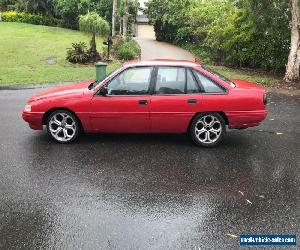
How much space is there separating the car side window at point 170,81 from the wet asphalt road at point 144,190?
3.54 feet

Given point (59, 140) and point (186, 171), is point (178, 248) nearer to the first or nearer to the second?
point (186, 171)

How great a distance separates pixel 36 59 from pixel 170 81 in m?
15.4

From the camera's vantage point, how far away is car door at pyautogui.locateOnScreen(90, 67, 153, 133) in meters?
7.48

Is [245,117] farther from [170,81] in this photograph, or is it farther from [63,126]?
[63,126]

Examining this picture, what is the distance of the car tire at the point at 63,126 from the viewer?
768cm

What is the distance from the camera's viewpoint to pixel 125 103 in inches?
294

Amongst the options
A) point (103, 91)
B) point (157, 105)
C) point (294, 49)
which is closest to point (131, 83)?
point (103, 91)

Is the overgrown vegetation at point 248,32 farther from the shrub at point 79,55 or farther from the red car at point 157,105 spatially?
the red car at point 157,105

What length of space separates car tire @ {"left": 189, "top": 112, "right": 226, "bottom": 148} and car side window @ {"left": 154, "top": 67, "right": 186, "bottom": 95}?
65 cm

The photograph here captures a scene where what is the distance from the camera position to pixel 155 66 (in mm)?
7633

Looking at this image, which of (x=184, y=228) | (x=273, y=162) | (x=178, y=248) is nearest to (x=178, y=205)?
(x=184, y=228)

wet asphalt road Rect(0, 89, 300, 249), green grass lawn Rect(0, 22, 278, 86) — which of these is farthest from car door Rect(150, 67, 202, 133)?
green grass lawn Rect(0, 22, 278, 86)

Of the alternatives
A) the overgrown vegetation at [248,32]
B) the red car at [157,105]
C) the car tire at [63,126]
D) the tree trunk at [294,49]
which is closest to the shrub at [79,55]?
the overgrown vegetation at [248,32]

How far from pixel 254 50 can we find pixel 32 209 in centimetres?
1531
